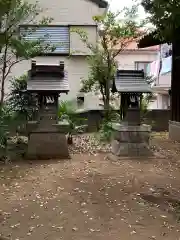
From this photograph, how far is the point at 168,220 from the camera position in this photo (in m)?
6.08

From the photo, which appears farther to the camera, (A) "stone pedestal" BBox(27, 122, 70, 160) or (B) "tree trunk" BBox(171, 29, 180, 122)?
(B) "tree trunk" BBox(171, 29, 180, 122)

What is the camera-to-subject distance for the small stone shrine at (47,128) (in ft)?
36.0

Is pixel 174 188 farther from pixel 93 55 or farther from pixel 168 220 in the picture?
pixel 93 55

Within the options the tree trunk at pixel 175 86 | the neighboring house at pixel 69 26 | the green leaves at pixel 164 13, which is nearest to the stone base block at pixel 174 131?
the tree trunk at pixel 175 86

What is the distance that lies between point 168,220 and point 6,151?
236 inches

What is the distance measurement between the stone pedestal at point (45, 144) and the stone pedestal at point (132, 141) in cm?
147

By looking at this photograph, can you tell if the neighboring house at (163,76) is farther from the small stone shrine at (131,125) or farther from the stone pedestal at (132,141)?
the stone pedestal at (132,141)

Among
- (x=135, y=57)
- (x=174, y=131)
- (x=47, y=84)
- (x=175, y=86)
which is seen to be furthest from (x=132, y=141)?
(x=135, y=57)

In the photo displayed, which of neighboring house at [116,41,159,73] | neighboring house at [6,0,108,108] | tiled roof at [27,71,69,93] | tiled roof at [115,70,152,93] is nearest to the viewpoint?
tiled roof at [27,71,69,93]

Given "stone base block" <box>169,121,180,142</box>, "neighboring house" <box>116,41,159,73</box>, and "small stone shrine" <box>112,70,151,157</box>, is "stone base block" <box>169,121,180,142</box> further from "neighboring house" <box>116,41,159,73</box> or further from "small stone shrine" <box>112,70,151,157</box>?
"neighboring house" <box>116,41,159,73</box>

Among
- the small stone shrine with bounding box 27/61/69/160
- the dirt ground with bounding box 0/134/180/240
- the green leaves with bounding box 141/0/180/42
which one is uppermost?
the green leaves with bounding box 141/0/180/42

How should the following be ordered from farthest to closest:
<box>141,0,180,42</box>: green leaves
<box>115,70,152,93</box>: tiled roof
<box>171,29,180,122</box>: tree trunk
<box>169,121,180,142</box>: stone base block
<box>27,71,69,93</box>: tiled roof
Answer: <box>171,29,180,122</box>: tree trunk → <box>169,121,180,142</box>: stone base block → <box>115,70,152,93</box>: tiled roof → <box>27,71,69,93</box>: tiled roof → <box>141,0,180,42</box>: green leaves

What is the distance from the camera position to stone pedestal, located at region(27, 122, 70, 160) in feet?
35.9

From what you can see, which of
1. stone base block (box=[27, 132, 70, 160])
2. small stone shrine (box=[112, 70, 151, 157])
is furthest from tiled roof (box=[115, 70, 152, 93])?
stone base block (box=[27, 132, 70, 160])
